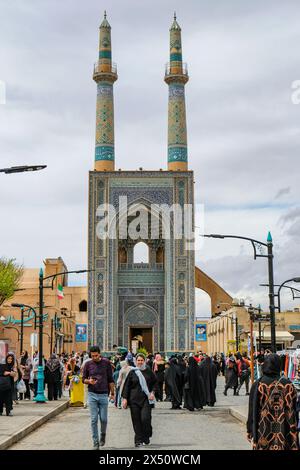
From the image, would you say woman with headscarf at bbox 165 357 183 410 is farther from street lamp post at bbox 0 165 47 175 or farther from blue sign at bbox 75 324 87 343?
blue sign at bbox 75 324 87 343

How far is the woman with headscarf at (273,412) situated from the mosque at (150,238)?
124 ft

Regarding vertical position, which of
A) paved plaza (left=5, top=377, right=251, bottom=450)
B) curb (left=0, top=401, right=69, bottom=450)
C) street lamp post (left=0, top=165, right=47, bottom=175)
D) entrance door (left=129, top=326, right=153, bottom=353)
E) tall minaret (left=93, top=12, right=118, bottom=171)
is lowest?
paved plaza (left=5, top=377, right=251, bottom=450)

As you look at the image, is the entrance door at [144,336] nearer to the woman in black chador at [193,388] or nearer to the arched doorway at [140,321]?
the arched doorway at [140,321]

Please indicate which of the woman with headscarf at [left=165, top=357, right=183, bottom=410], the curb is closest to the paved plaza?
the curb

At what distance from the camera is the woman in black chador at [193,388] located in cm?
1794

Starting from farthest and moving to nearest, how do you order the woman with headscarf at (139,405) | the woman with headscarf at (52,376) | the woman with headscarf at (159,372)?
the woman with headscarf at (159,372) → the woman with headscarf at (52,376) → the woman with headscarf at (139,405)

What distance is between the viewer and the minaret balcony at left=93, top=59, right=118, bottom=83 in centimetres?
4656

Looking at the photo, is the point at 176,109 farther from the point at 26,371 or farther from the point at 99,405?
the point at 99,405

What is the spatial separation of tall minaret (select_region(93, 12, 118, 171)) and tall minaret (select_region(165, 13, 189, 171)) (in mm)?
3366

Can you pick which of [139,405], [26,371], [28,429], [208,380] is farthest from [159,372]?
Result: [139,405]

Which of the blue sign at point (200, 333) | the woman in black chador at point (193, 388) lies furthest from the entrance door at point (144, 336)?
the woman in black chador at point (193, 388)

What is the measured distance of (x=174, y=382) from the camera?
1867 centimetres

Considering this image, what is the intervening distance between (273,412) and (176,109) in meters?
40.4

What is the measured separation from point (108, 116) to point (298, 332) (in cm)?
1814
